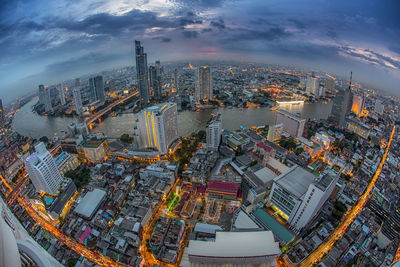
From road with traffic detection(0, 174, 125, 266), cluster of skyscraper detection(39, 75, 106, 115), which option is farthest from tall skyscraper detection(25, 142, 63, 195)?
cluster of skyscraper detection(39, 75, 106, 115)

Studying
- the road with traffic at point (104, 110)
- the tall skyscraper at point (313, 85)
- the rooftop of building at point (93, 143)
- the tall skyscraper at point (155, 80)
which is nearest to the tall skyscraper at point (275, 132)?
the rooftop of building at point (93, 143)

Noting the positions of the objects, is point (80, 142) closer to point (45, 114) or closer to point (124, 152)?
point (124, 152)

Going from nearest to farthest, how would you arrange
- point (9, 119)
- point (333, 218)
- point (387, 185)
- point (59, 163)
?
point (333, 218) → point (387, 185) → point (59, 163) → point (9, 119)

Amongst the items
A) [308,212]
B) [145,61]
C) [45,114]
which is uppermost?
[145,61]

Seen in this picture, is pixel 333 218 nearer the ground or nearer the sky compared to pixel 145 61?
nearer the ground

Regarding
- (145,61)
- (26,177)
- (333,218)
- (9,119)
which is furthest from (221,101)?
(9,119)

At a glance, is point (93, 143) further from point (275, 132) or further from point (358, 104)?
point (358, 104)

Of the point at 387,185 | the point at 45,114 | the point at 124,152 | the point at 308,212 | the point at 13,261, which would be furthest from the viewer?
the point at 45,114
